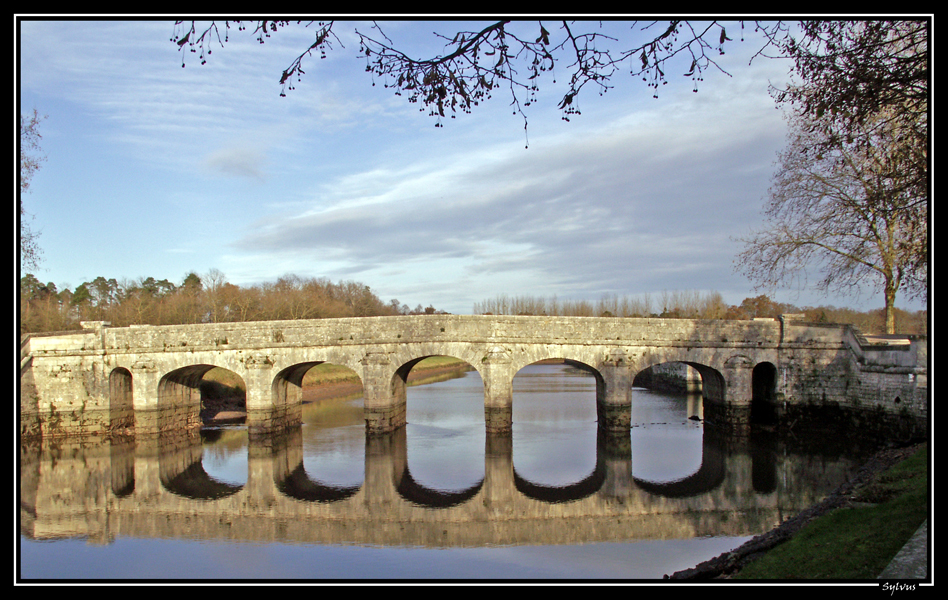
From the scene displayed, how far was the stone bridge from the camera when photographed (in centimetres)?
2033

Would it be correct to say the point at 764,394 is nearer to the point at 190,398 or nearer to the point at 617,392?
the point at 617,392

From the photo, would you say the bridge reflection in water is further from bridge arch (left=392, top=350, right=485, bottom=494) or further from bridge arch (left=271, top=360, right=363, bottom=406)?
bridge arch (left=271, top=360, right=363, bottom=406)

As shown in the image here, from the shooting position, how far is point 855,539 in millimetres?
7656

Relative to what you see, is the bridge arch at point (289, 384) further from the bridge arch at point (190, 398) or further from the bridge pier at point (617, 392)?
the bridge pier at point (617, 392)

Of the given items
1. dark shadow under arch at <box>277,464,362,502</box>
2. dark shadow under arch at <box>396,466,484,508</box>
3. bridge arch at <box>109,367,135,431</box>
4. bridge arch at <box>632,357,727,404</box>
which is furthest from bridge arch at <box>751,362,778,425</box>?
bridge arch at <box>109,367,135,431</box>

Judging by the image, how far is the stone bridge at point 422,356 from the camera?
20.3 m

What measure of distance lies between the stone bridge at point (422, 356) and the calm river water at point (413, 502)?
1274mm

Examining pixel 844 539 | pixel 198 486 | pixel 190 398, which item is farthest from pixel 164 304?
pixel 844 539

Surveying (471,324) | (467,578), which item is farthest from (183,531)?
(471,324)

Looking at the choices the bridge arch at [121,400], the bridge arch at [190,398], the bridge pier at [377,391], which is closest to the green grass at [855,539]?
the bridge pier at [377,391]

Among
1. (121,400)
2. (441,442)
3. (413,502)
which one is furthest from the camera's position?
(121,400)

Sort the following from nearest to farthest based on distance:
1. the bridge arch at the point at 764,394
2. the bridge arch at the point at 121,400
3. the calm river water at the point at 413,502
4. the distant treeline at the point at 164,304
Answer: the calm river water at the point at 413,502 < the bridge arch at the point at 764,394 < the bridge arch at the point at 121,400 < the distant treeline at the point at 164,304

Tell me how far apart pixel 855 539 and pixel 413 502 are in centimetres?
919

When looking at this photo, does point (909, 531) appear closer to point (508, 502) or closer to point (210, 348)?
point (508, 502)
